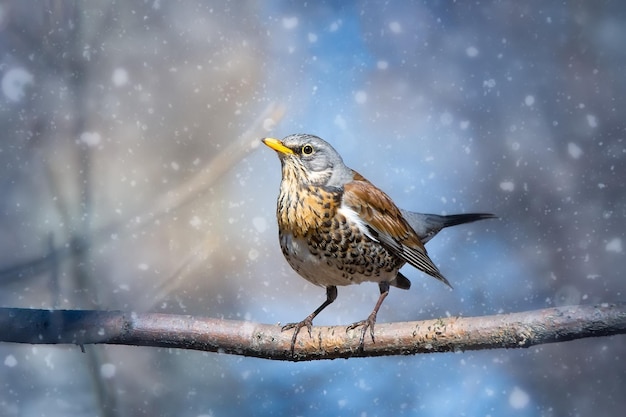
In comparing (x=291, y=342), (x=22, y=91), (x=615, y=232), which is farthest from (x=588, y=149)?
(x=22, y=91)

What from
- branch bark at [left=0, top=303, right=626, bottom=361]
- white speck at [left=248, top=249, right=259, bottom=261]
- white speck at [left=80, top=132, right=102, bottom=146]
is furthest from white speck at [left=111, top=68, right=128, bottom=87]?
branch bark at [left=0, top=303, right=626, bottom=361]

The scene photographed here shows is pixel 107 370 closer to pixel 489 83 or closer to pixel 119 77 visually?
pixel 119 77

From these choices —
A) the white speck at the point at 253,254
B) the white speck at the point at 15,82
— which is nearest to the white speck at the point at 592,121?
the white speck at the point at 253,254

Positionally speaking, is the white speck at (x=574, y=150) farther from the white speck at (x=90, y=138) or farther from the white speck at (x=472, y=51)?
the white speck at (x=90, y=138)

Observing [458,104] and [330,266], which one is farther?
[458,104]

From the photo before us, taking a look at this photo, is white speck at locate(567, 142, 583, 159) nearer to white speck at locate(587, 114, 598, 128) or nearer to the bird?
white speck at locate(587, 114, 598, 128)

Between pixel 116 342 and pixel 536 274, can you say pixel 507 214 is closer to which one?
pixel 536 274
